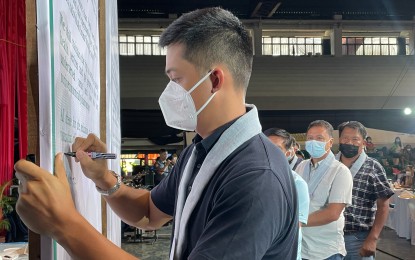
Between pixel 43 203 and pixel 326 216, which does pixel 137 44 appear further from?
pixel 43 203

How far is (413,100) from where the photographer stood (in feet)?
49.3

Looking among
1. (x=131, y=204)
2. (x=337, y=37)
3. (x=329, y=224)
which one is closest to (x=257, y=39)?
(x=337, y=37)

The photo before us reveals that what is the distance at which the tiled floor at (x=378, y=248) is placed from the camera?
601 centimetres

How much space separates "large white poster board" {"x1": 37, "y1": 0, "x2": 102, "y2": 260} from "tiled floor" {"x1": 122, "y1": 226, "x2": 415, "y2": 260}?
16.5 feet

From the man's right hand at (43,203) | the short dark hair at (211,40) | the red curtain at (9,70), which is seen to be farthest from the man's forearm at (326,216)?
the red curtain at (9,70)

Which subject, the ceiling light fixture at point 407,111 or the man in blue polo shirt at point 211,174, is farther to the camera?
the ceiling light fixture at point 407,111

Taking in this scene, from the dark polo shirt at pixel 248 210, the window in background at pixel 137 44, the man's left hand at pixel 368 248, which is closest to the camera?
the dark polo shirt at pixel 248 210

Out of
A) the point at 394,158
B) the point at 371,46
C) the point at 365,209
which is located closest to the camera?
the point at 365,209

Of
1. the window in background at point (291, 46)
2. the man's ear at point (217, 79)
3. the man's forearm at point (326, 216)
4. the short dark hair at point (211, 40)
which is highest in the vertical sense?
the window in background at point (291, 46)

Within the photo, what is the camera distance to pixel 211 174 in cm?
94

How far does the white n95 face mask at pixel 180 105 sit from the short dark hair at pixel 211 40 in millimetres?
40

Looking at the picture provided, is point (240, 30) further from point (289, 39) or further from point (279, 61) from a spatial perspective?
point (289, 39)

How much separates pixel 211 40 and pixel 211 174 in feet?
0.93

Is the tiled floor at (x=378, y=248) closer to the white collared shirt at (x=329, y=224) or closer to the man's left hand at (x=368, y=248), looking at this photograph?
the man's left hand at (x=368, y=248)
